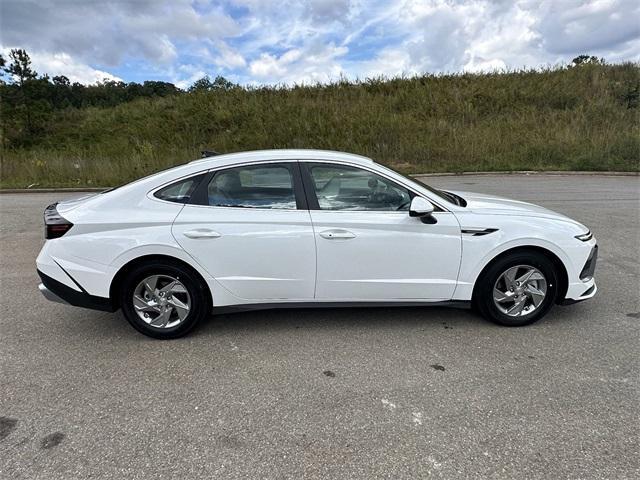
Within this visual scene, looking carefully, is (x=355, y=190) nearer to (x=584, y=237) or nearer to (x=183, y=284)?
(x=183, y=284)

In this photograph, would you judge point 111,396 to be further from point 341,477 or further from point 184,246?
point 341,477

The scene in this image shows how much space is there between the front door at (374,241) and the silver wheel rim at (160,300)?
3.85 ft

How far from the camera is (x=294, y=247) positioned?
3.41 m

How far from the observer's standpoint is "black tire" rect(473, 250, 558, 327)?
3.55 meters

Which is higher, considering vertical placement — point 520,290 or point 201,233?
point 201,233

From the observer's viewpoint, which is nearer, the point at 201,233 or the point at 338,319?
the point at 201,233

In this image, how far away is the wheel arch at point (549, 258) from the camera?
355 cm

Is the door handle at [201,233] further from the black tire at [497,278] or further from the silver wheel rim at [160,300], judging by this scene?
the black tire at [497,278]

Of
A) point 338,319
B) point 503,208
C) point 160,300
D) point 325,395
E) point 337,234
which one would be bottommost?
point 325,395

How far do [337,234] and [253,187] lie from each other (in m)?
0.86

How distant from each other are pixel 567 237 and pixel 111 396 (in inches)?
150

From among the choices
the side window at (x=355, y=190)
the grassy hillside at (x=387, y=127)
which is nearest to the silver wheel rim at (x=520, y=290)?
the side window at (x=355, y=190)

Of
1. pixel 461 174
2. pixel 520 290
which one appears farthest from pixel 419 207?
pixel 461 174

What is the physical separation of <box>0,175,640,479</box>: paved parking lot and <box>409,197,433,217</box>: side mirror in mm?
1069
